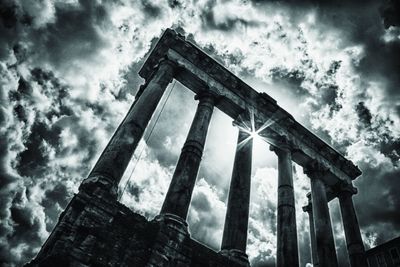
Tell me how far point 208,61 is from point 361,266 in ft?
46.4

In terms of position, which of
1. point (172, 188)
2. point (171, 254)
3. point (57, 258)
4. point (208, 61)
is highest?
point (208, 61)

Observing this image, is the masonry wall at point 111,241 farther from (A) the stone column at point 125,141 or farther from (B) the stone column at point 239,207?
(B) the stone column at point 239,207

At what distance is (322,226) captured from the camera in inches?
593

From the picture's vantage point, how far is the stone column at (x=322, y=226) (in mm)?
13992

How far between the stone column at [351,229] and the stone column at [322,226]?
2.27m

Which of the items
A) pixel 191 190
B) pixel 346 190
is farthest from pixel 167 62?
pixel 346 190

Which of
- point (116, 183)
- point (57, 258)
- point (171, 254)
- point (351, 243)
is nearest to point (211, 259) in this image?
point (171, 254)

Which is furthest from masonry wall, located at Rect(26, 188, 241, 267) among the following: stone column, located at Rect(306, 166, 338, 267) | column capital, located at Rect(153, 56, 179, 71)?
column capital, located at Rect(153, 56, 179, 71)

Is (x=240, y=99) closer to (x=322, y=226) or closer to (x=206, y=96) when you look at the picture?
(x=206, y=96)

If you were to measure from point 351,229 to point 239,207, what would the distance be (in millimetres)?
8953

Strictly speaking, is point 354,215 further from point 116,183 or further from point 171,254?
point 116,183

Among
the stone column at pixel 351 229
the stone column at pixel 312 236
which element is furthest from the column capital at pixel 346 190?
the stone column at pixel 312 236

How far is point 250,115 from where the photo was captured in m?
16.7

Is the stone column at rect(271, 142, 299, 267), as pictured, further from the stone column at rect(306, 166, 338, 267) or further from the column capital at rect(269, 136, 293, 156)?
the stone column at rect(306, 166, 338, 267)
